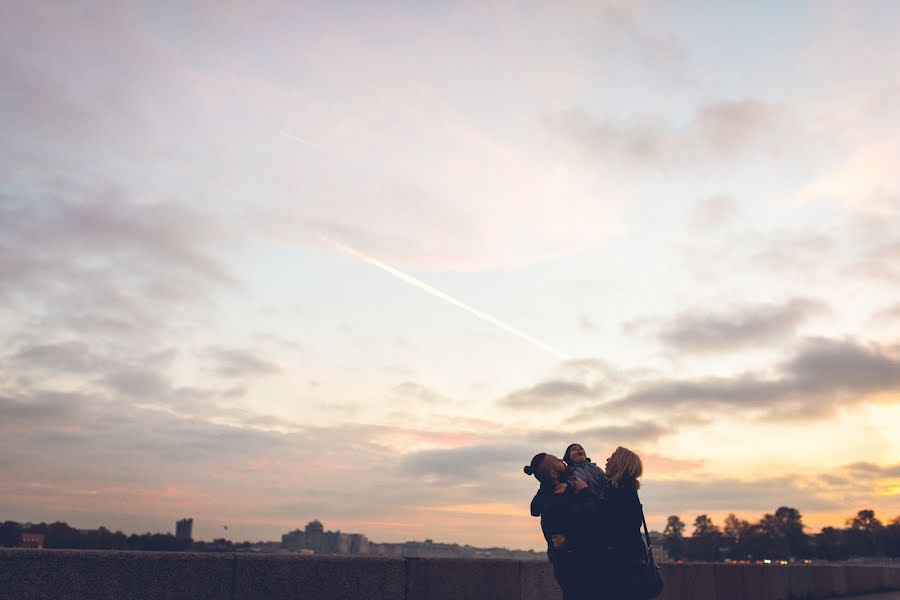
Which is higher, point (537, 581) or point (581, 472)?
point (581, 472)

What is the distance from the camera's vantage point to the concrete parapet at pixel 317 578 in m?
8.03

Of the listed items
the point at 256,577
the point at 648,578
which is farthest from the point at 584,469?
the point at 256,577

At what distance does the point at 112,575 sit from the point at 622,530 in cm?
433

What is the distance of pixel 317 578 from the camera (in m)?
8.62

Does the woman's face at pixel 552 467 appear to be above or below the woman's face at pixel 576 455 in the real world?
below

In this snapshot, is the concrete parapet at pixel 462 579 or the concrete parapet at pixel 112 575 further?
the concrete parapet at pixel 462 579

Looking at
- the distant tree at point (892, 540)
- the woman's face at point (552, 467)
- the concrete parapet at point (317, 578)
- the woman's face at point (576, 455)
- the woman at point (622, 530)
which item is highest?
the woman's face at point (576, 455)

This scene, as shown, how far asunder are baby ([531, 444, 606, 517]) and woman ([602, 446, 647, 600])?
13 centimetres

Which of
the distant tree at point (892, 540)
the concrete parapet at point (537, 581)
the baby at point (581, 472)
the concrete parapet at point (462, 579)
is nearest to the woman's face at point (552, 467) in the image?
the baby at point (581, 472)

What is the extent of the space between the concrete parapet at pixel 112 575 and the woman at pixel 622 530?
380 centimetres

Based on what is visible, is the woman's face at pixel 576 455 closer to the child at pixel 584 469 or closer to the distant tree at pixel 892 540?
the child at pixel 584 469

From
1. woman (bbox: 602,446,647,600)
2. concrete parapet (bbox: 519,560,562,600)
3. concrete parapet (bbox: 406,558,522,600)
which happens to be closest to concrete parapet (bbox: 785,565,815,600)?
concrete parapet (bbox: 519,560,562,600)

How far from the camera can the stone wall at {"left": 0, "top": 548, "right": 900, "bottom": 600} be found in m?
6.66

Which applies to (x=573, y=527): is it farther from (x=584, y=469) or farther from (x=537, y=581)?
(x=537, y=581)
